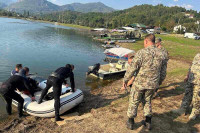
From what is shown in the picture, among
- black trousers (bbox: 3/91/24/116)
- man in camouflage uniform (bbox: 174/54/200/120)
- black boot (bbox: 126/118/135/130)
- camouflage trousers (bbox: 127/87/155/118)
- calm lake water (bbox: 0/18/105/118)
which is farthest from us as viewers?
calm lake water (bbox: 0/18/105/118)

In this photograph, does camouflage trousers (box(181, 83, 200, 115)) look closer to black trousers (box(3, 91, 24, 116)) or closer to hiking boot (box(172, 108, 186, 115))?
hiking boot (box(172, 108, 186, 115))

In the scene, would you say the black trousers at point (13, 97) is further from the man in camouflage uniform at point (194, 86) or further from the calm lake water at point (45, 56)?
the man in camouflage uniform at point (194, 86)

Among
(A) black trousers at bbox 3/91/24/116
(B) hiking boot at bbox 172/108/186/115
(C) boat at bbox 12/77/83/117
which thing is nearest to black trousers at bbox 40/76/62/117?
(C) boat at bbox 12/77/83/117

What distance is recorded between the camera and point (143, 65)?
3.96 metres

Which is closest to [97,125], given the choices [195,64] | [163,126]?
[163,126]

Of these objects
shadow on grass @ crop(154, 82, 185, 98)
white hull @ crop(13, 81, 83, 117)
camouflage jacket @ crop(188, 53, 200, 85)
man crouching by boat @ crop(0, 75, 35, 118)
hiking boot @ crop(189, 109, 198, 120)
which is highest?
camouflage jacket @ crop(188, 53, 200, 85)

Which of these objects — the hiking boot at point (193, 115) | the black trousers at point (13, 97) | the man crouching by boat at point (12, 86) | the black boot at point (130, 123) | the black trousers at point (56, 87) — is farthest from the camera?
the black trousers at point (13, 97)

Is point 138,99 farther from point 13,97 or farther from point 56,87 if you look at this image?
point 13,97

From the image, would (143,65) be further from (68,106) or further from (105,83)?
(105,83)

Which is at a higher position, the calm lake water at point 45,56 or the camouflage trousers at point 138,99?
the camouflage trousers at point 138,99

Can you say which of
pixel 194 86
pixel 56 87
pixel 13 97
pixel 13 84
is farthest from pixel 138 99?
pixel 13 97

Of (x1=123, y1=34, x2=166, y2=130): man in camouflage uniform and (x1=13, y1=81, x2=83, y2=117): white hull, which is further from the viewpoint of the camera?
(x1=13, y1=81, x2=83, y2=117): white hull

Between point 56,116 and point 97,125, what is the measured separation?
1.74 m

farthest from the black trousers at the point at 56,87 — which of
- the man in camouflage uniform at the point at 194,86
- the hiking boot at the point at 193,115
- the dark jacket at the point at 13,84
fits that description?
the hiking boot at the point at 193,115
